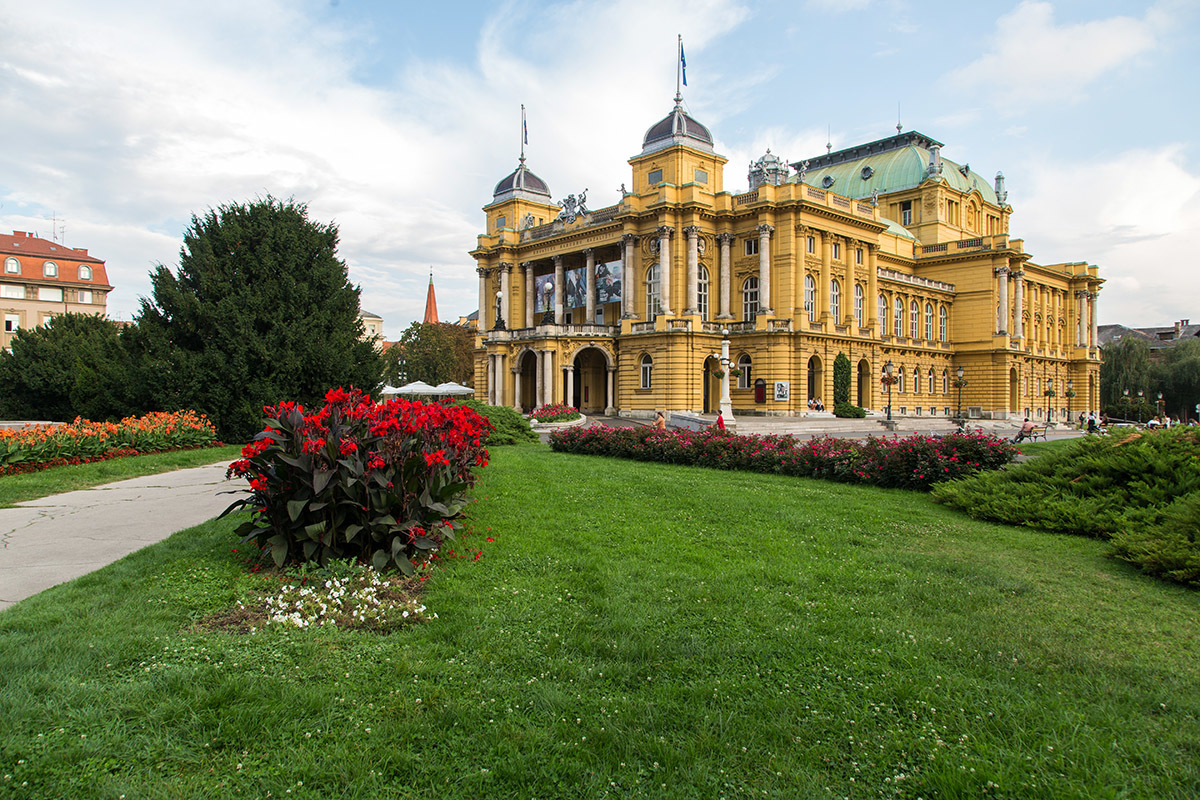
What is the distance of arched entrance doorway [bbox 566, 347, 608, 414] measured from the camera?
175ft

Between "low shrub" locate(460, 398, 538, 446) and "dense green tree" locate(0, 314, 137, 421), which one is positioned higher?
"dense green tree" locate(0, 314, 137, 421)

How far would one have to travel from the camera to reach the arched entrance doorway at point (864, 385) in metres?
49.3

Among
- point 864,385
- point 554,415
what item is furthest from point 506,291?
point 864,385

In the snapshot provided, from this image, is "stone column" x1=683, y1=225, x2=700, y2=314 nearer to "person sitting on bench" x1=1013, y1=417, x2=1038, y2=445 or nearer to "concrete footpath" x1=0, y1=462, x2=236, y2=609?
"person sitting on bench" x1=1013, y1=417, x2=1038, y2=445

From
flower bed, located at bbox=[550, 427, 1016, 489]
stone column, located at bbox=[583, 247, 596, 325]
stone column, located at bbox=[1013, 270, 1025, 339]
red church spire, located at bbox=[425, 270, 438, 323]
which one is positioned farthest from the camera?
red church spire, located at bbox=[425, 270, 438, 323]

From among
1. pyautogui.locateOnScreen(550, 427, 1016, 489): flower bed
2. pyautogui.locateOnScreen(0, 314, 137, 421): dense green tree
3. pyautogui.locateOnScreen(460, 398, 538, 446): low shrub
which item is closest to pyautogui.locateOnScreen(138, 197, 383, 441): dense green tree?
pyautogui.locateOnScreen(460, 398, 538, 446): low shrub

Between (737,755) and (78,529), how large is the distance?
332 inches

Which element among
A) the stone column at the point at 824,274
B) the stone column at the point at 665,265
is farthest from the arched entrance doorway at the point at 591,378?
the stone column at the point at 824,274

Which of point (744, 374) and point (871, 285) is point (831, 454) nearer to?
point (744, 374)

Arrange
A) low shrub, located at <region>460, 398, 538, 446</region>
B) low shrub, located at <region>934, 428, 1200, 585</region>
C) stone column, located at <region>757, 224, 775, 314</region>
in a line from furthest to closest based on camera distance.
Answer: stone column, located at <region>757, 224, 775, 314</region>, low shrub, located at <region>460, 398, 538, 446</region>, low shrub, located at <region>934, 428, 1200, 585</region>

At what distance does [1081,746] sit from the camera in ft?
10.6

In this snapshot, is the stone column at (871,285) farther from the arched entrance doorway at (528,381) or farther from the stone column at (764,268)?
the arched entrance doorway at (528,381)

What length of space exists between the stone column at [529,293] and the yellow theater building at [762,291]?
0.17 meters

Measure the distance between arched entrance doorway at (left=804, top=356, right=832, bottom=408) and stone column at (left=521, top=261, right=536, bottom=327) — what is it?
2317 cm
